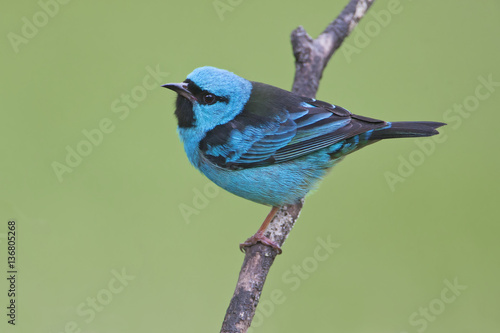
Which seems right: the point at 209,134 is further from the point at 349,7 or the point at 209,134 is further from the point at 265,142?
the point at 349,7

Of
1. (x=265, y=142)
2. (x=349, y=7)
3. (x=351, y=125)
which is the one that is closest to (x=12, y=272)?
(x=265, y=142)

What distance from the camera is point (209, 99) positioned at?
13.3 feet

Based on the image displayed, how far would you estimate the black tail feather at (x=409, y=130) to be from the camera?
12.5 feet

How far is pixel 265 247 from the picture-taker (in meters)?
3.88

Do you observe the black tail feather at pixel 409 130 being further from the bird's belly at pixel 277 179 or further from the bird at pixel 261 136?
the bird's belly at pixel 277 179

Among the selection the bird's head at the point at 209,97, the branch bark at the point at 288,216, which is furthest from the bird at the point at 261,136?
the branch bark at the point at 288,216

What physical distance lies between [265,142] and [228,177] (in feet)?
1.29

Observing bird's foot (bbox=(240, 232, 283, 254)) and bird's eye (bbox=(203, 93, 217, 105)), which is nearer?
bird's foot (bbox=(240, 232, 283, 254))

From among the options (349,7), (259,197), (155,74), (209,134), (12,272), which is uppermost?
(349,7)

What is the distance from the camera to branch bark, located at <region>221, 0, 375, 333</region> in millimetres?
3275

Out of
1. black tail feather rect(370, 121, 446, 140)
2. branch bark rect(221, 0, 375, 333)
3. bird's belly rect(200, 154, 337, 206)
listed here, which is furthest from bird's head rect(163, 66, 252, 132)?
black tail feather rect(370, 121, 446, 140)

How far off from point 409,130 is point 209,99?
1.49 meters

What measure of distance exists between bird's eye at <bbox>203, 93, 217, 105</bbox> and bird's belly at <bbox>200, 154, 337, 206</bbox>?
48 cm

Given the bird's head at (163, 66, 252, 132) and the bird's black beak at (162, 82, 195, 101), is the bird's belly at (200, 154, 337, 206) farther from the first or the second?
the bird's black beak at (162, 82, 195, 101)
